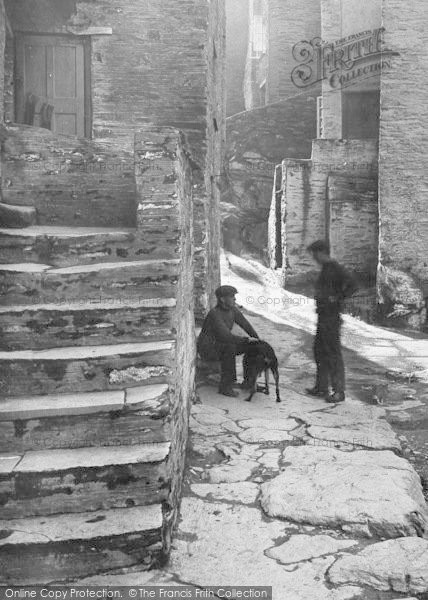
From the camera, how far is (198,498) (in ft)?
11.4

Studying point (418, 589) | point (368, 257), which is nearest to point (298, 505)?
point (418, 589)

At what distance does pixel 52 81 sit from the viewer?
→ 25.1 feet

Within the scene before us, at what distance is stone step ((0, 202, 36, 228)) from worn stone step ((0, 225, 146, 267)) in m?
0.45

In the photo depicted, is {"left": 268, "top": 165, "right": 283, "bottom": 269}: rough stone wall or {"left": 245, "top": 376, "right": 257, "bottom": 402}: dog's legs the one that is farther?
{"left": 268, "top": 165, "right": 283, "bottom": 269}: rough stone wall

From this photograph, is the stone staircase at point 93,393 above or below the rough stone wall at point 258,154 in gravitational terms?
below

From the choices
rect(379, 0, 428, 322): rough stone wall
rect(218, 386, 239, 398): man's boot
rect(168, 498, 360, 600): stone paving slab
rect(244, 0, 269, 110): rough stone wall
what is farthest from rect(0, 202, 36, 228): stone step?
rect(244, 0, 269, 110): rough stone wall

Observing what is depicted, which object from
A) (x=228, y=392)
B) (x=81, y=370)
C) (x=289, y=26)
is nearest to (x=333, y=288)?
(x=228, y=392)

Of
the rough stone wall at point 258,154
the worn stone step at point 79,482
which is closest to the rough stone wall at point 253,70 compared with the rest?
the rough stone wall at point 258,154

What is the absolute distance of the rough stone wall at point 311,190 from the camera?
13492mm

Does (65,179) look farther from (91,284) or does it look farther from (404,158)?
(404,158)

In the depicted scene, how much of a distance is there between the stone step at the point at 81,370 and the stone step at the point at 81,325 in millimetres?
167

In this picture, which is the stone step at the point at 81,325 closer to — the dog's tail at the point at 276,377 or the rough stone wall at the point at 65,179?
the rough stone wall at the point at 65,179

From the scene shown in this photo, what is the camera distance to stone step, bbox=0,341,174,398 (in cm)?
327

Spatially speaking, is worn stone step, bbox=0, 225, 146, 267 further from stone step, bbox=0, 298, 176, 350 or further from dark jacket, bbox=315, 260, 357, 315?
dark jacket, bbox=315, 260, 357, 315
